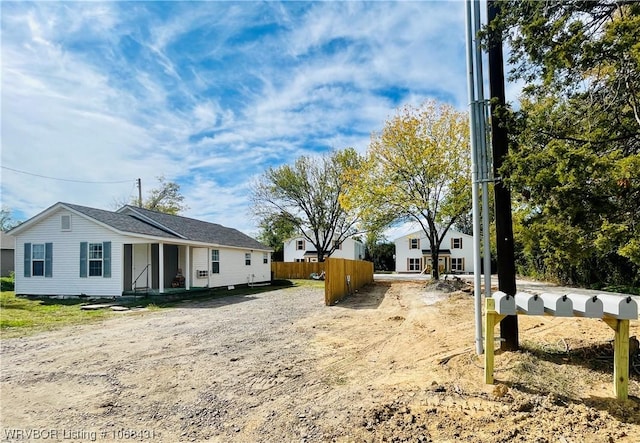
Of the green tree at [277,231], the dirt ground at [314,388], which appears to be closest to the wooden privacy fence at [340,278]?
the dirt ground at [314,388]

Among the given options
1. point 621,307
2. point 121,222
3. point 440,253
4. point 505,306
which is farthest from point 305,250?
point 621,307

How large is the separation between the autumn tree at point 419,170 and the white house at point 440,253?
20.1m

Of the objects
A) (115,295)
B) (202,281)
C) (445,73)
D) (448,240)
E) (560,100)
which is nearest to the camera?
(560,100)

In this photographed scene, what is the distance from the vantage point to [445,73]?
941cm

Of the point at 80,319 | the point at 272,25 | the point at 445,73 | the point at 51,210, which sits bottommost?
the point at 80,319

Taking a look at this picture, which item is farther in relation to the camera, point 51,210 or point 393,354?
point 51,210

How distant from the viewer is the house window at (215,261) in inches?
837

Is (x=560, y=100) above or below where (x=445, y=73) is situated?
below

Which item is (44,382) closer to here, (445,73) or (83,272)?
(445,73)

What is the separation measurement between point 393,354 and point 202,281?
601 inches

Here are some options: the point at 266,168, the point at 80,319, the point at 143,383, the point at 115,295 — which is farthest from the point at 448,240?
the point at 143,383

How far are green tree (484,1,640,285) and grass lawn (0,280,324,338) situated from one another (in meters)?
10.5

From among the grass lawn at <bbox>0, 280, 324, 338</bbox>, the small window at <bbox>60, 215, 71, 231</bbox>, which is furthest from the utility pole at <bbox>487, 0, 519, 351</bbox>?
the small window at <bbox>60, 215, 71, 231</bbox>

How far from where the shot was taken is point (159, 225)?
19094mm
